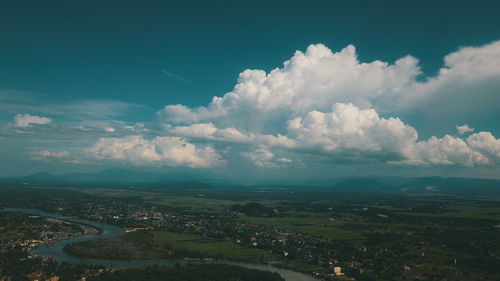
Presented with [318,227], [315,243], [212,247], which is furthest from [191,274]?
[318,227]

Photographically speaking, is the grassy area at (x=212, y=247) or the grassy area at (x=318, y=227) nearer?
the grassy area at (x=212, y=247)

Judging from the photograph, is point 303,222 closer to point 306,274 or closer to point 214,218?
point 214,218

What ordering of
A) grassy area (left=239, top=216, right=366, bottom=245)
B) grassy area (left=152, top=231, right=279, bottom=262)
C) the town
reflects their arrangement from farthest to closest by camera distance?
grassy area (left=239, top=216, right=366, bottom=245)
grassy area (left=152, top=231, right=279, bottom=262)
the town

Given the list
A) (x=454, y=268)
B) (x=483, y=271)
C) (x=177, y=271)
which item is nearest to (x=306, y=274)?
(x=177, y=271)

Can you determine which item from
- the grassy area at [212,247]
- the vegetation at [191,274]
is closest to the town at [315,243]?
the grassy area at [212,247]

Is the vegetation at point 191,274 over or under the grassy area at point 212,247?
over

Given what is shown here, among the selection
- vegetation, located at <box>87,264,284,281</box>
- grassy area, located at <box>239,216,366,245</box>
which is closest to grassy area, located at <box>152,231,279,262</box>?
vegetation, located at <box>87,264,284,281</box>

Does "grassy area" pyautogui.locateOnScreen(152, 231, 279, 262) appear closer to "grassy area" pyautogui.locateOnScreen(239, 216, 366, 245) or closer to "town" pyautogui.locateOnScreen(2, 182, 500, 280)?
"town" pyautogui.locateOnScreen(2, 182, 500, 280)

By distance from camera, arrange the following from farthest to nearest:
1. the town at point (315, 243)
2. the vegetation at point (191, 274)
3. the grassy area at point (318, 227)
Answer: the grassy area at point (318, 227) → the town at point (315, 243) → the vegetation at point (191, 274)

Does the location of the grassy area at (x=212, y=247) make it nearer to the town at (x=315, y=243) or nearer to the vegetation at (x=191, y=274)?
the town at (x=315, y=243)

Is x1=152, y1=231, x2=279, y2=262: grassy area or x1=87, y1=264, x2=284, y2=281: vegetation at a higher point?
x1=87, y1=264, x2=284, y2=281: vegetation

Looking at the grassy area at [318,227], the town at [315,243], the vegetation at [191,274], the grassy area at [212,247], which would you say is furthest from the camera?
the grassy area at [318,227]
